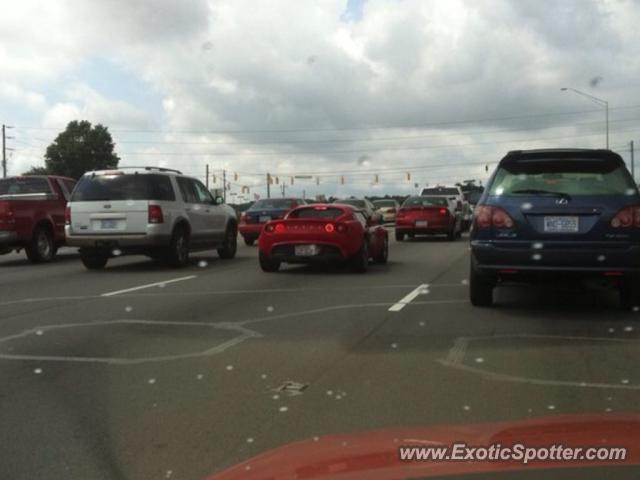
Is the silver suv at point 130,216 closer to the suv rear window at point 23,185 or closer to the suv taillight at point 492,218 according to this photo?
the suv rear window at point 23,185

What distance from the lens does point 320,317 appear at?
8.38m

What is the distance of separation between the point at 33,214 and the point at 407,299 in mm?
9685

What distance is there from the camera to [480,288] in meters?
8.72

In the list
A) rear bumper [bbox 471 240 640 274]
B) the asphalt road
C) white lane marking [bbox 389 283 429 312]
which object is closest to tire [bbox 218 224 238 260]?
the asphalt road

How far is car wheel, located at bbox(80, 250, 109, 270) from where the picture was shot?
569 inches

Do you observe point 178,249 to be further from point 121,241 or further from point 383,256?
point 383,256

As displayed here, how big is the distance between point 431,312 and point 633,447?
6.06 m

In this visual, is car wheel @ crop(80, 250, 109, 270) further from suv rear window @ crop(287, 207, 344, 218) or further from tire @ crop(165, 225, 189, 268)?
suv rear window @ crop(287, 207, 344, 218)

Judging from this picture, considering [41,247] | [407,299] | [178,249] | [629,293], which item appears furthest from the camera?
[41,247]

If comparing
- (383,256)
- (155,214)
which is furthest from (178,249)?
(383,256)

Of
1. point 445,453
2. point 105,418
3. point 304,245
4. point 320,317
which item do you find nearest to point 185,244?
point 304,245

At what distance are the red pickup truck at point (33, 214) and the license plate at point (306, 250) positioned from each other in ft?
21.0

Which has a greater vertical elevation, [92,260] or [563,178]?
[563,178]

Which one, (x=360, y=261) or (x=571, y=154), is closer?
(x=571, y=154)
